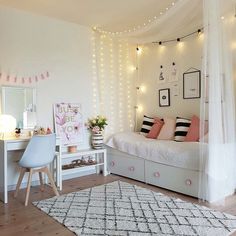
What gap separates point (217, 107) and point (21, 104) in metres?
2.66

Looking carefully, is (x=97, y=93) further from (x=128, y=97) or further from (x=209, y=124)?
(x=209, y=124)

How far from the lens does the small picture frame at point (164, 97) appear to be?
449 cm

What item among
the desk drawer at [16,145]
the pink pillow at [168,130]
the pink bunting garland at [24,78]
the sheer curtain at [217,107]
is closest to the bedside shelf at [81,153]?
the desk drawer at [16,145]

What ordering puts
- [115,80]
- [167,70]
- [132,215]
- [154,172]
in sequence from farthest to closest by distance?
[115,80] → [167,70] → [154,172] → [132,215]

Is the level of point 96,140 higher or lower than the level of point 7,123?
lower

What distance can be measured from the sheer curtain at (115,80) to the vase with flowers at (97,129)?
271 millimetres

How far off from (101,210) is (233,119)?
5.99 feet

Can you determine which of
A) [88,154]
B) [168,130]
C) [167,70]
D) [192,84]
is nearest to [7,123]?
[88,154]

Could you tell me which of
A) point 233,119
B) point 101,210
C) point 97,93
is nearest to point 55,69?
point 97,93

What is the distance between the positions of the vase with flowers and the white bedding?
19 cm

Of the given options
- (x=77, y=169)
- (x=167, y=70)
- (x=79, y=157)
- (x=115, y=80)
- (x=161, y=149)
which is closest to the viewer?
(x=161, y=149)

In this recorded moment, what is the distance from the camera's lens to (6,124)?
3500 millimetres

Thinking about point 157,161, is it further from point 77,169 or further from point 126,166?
point 77,169

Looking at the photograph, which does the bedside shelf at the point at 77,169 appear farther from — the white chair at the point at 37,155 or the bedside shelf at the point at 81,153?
the white chair at the point at 37,155
